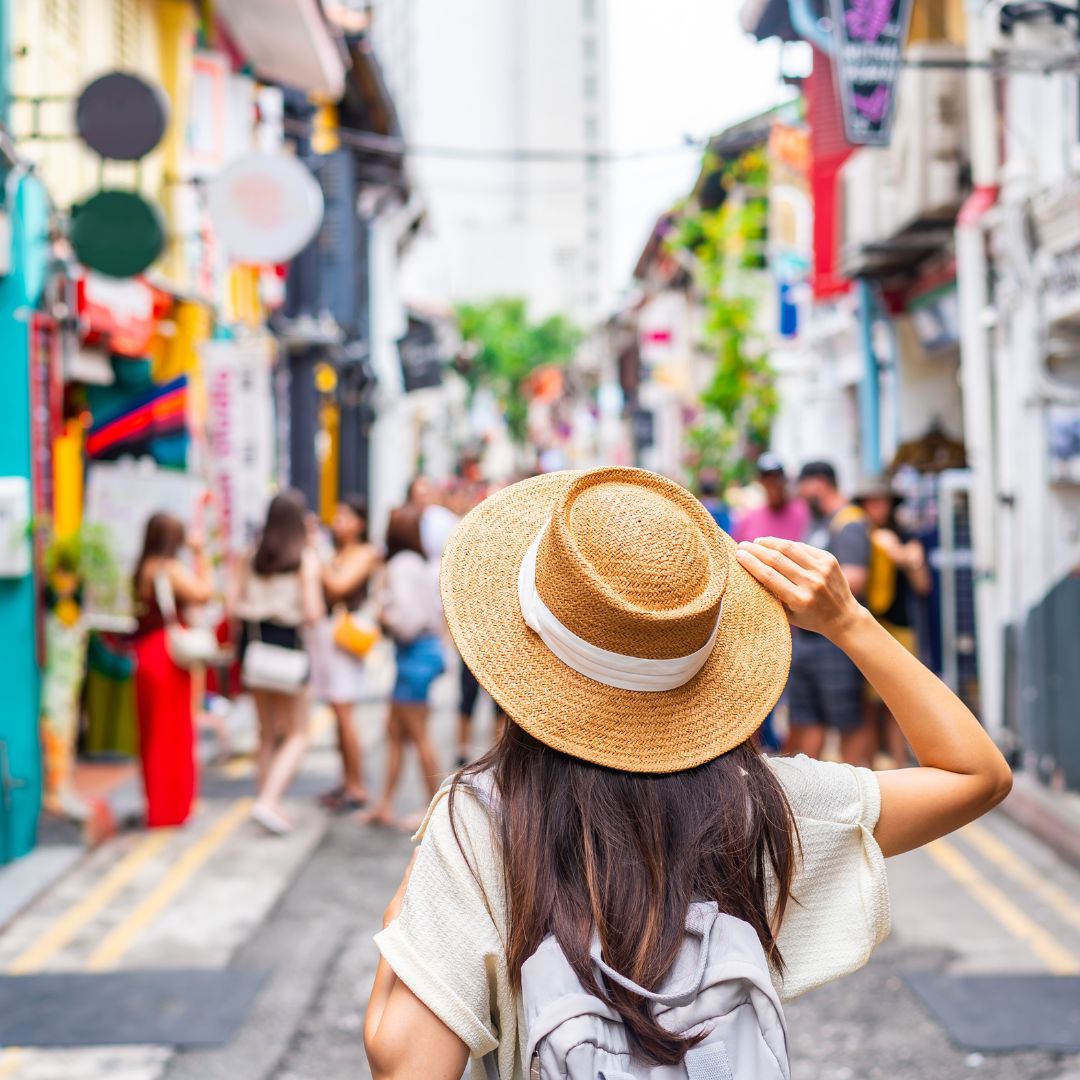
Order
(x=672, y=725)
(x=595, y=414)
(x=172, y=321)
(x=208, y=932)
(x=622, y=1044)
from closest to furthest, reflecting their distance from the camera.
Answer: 1. (x=622, y=1044)
2. (x=672, y=725)
3. (x=208, y=932)
4. (x=172, y=321)
5. (x=595, y=414)

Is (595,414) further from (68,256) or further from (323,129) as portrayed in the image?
(68,256)

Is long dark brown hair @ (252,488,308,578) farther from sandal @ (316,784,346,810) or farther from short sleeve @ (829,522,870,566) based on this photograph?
short sleeve @ (829,522,870,566)

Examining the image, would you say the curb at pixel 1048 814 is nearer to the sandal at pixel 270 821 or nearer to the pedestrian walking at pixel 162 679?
the sandal at pixel 270 821

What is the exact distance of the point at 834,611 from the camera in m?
1.66

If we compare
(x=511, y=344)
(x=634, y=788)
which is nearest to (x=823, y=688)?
(x=634, y=788)

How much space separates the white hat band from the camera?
1509 millimetres

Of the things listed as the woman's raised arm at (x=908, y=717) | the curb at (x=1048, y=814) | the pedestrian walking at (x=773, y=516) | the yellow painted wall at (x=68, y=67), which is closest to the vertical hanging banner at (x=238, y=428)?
the yellow painted wall at (x=68, y=67)

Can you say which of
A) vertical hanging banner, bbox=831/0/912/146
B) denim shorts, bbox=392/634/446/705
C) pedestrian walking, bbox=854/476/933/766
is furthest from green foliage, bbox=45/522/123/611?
vertical hanging banner, bbox=831/0/912/146

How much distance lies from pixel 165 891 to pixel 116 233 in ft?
11.8

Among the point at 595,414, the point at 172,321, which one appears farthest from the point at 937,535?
the point at 595,414

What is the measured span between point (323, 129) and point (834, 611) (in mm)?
18664

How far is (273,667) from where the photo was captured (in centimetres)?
695

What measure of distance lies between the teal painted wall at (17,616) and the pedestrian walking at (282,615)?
1.12 meters

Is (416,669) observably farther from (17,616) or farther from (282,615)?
(17,616)
